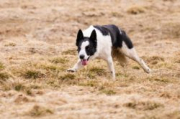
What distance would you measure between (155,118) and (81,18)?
14.8 meters

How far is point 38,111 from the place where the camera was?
27.3ft

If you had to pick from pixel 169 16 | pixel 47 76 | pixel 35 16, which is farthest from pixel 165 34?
pixel 47 76

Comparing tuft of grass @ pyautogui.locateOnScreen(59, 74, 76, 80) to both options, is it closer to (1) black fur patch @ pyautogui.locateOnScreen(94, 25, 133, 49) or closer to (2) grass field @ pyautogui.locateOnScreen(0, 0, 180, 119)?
(2) grass field @ pyautogui.locateOnScreen(0, 0, 180, 119)

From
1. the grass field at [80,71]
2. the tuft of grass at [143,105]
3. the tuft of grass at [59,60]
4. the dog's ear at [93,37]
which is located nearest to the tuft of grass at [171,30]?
the grass field at [80,71]

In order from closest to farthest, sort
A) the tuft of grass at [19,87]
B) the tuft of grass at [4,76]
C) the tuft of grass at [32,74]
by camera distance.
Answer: the tuft of grass at [19,87] < the tuft of grass at [4,76] < the tuft of grass at [32,74]

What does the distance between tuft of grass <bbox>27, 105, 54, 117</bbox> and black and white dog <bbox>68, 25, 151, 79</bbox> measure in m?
2.73

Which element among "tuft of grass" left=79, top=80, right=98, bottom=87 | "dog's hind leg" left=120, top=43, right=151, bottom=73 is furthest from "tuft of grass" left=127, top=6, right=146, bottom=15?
"tuft of grass" left=79, top=80, right=98, bottom=87

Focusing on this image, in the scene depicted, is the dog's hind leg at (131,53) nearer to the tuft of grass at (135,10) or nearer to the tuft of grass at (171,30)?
the tuft of grass at (171,30)

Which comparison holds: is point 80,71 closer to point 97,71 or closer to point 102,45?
point 97,71

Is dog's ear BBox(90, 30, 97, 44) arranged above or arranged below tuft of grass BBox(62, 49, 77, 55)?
above

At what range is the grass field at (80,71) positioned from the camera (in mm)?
8703

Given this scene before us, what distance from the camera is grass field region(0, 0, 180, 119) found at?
8.70 m

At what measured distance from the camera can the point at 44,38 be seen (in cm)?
1864

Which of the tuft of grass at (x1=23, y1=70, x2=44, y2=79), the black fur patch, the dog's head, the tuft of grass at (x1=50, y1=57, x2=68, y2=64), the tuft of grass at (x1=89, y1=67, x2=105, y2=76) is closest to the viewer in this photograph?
the dog's head
